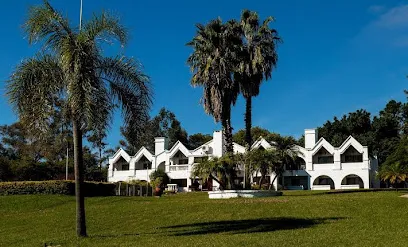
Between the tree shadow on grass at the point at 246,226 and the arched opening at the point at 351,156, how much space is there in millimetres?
40696

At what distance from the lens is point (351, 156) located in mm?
58594

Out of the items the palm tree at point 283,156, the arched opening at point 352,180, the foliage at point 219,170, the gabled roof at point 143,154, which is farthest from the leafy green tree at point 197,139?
the foliage at point 219,170

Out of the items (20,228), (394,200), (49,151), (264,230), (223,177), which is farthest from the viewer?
(49,151)

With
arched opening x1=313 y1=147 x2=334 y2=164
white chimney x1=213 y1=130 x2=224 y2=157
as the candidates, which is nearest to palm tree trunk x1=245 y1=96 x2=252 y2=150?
white chimney x1=213 y1=130 x2=224 y2=157

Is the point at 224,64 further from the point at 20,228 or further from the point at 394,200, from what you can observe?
the point at 20,228

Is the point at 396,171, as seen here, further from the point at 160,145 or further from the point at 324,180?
the point at 160,145

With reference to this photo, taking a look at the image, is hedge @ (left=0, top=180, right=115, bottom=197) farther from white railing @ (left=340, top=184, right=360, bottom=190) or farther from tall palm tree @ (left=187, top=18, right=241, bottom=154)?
white railing @ (left=340, top=184, right=360, bottom=190)

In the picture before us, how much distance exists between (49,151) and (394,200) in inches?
2084

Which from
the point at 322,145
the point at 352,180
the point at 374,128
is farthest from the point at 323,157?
the point at 374,128

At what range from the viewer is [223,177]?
33375mm

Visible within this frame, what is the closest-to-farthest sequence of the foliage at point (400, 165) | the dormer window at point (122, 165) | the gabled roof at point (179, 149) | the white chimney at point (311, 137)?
the foliage at point (400, 165) < the white chimney at point (311, 137) < the gabled roof at point (179, 149) < the dormer window at point (122, 165)

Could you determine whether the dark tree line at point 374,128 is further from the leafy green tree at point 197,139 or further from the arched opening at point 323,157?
the leafy green tree at point 197,139

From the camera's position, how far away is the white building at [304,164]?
56006 millimetres

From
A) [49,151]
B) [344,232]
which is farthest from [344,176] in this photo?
[344,232]
